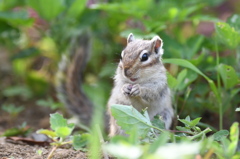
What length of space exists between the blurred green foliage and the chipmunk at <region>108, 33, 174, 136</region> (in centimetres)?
10

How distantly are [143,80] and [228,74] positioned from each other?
60 centimetres

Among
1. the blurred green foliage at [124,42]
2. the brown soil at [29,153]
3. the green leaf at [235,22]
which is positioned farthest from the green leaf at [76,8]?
the brown soil at [29,153]

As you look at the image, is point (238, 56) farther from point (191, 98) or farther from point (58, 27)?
point (58, 27)

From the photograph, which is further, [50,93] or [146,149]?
[50,93]

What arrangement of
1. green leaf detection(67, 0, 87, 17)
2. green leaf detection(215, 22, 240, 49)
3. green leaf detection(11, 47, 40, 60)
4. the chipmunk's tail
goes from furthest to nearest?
green leaf detection(11, 47, 40, 60), green leaf detection(67, 0, 87, 17), the chipmunk's tail, green leaf detection(215, 22, 240, 49)

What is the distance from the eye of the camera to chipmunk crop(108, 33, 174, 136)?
9.68 feet

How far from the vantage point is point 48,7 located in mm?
4113

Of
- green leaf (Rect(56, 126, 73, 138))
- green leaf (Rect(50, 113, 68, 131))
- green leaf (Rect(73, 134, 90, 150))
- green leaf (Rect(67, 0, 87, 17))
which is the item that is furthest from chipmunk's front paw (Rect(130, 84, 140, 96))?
green leaf (Rect(67, 0, 87, 17))

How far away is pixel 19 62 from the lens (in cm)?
493

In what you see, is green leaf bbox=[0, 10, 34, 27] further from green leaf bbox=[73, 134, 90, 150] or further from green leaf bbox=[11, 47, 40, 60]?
green leaf bbox=[73, 134, 90, 150]

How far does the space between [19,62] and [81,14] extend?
1.02 meters

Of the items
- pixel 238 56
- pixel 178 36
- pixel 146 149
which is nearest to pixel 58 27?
pixel 178 36

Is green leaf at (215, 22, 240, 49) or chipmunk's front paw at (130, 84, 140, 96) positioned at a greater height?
green leaf at (215, 22, 240, 49)

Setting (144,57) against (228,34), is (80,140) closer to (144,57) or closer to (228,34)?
(144,57)
